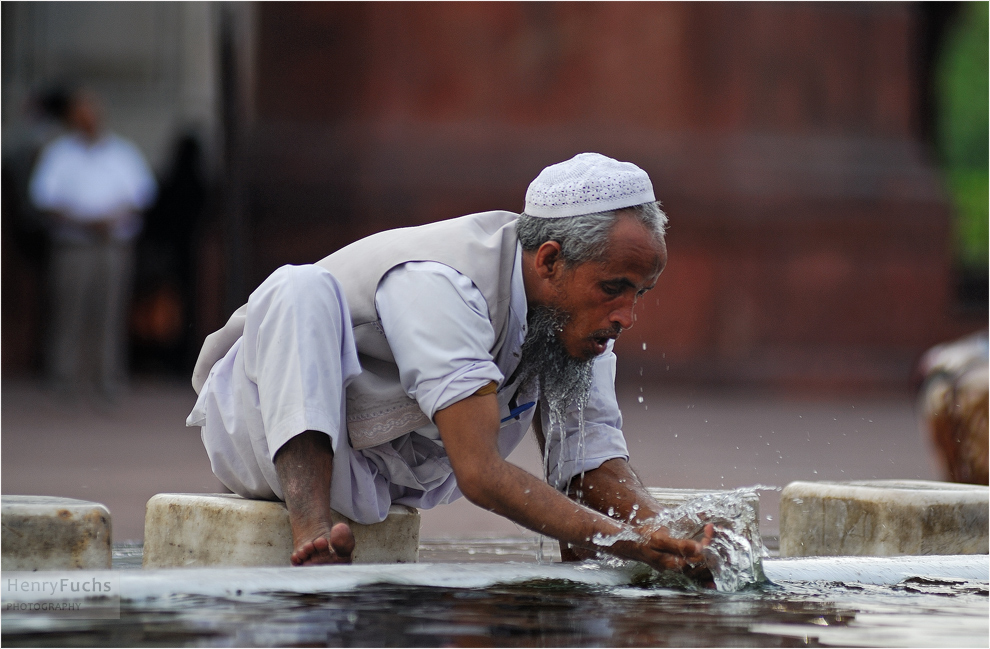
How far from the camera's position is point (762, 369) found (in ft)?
37.7

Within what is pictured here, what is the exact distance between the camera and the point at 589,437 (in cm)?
374

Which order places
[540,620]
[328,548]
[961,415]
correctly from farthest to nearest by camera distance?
[961,415], [328,548], [540,620]

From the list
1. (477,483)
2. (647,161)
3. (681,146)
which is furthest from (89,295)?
(477,483)

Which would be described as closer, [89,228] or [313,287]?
[313,287]

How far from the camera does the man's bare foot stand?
10.4 feet

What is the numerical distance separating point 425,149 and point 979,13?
51.7 feet

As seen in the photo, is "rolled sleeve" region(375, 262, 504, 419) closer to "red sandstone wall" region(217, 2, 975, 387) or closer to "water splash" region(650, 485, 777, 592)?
"water splash" region(650, 485, 777, 592)

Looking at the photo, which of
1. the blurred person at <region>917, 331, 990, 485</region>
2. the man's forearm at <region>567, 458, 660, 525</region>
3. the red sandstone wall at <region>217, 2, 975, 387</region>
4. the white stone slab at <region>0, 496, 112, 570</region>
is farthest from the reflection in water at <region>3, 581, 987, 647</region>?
the red sandstone wall at <region>217, 2, 975, 387</region>

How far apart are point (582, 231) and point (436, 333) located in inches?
17.4

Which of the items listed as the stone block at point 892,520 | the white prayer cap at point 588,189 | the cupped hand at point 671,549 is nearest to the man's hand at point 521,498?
the cupped hand at point 671,549

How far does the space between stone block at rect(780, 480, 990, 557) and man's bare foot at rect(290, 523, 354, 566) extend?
1.72 metres

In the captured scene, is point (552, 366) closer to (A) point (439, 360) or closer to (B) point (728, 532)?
(A) point (439, 360)

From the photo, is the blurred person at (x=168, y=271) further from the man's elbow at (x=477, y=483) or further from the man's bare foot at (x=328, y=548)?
the man's elbow at (x=477, y=483)

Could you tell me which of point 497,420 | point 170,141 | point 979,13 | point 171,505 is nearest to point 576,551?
point 497,420
